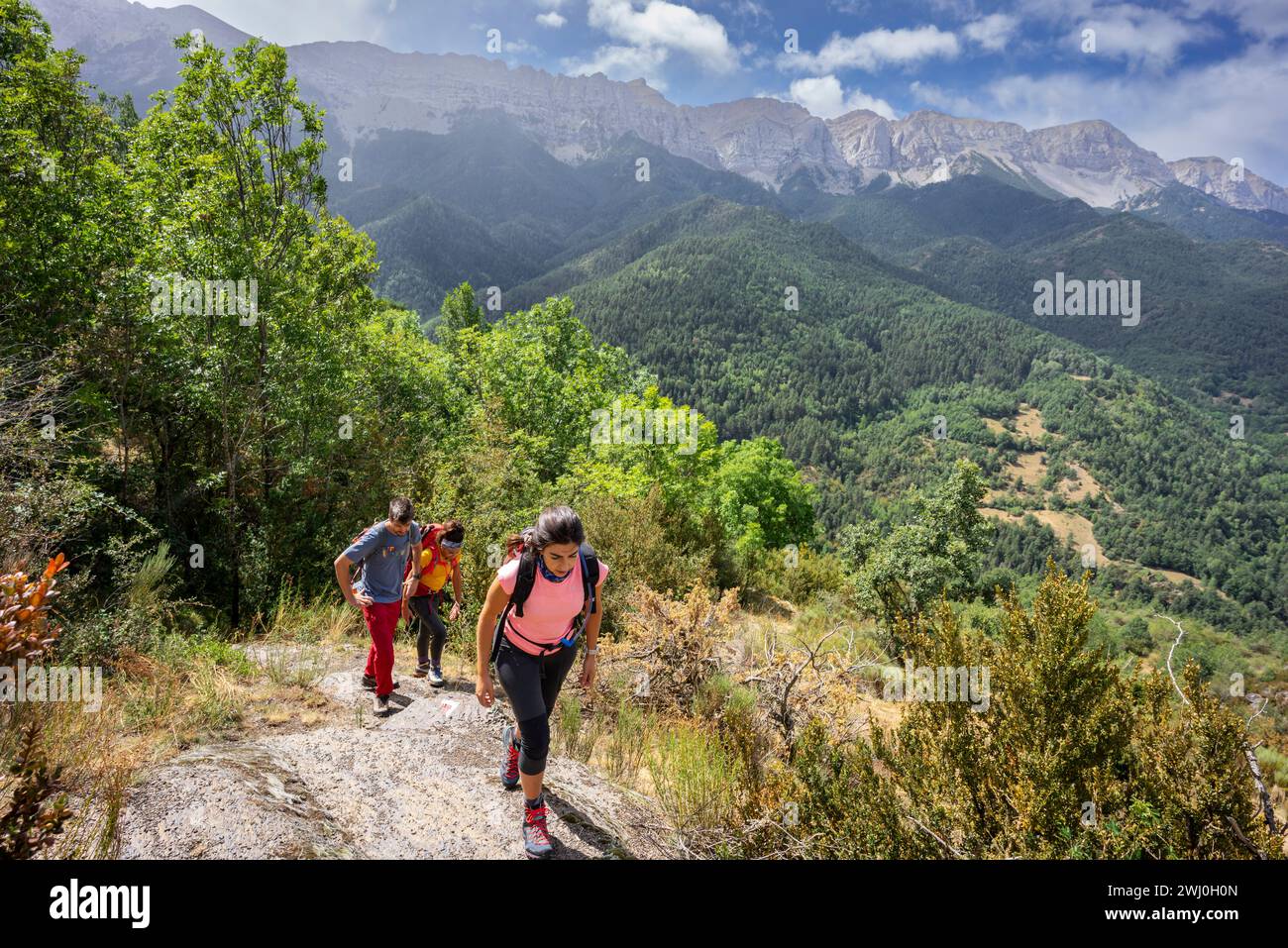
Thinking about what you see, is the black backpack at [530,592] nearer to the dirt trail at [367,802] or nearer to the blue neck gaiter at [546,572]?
the blue neck gaiter at [546,572]

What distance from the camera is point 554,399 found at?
771 inches

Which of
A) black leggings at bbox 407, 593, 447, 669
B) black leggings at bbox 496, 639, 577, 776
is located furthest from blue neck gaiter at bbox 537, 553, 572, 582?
black leggings at bbox 407, 593, 447, 669

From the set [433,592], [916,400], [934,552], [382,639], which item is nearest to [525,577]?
[382,639]

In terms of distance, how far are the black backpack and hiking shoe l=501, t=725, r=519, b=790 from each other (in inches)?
27.8

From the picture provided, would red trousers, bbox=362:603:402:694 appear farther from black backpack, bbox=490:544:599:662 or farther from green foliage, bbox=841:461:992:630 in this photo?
green foliage, bbox=841:461:992:630

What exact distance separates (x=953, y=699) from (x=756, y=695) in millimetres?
2432

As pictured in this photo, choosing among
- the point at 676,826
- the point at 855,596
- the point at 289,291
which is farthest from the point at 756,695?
the point at 855,596

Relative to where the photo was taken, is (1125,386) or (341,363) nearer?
(341,363)

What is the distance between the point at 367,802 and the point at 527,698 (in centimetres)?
128

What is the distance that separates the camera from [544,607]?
10.3ft

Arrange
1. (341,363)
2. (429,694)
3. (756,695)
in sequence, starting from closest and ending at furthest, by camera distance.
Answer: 1. (429,694)
2. (756,695)
3. (341,363)

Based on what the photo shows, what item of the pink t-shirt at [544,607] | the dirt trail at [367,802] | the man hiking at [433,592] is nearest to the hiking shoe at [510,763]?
the dirt trail at [367,802]

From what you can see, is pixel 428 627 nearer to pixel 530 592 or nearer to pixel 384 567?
pixel 384 567

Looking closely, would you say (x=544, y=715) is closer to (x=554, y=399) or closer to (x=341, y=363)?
(x=341, y=363)
